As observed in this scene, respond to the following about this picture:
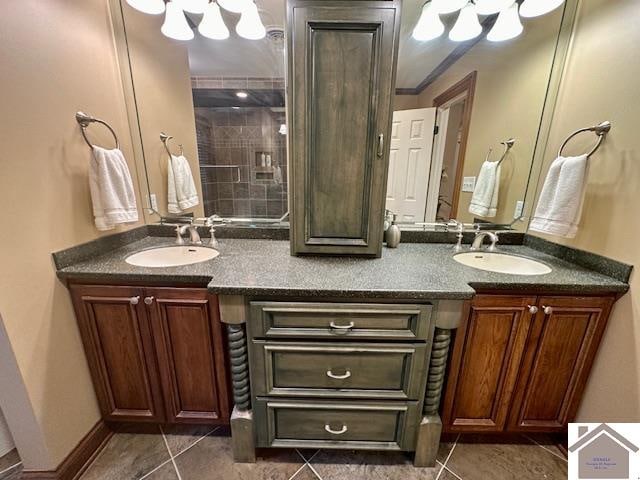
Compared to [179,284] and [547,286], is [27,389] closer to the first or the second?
[179,284]

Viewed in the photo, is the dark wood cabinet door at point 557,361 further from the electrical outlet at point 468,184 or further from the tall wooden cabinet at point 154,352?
the tall wooden cabinet at point 154,352

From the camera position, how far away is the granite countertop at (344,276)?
93 cm

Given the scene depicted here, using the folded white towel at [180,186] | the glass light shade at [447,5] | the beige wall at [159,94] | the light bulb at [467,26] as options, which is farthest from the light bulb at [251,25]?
the light bulb at [467,26]

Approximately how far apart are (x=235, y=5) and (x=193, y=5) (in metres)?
0.22

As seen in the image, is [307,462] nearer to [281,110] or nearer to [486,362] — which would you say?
[486,362]

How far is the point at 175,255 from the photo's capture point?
4.83 ft

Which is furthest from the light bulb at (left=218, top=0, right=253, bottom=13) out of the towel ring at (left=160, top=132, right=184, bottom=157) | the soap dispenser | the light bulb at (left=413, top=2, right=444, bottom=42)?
the soap dispenser

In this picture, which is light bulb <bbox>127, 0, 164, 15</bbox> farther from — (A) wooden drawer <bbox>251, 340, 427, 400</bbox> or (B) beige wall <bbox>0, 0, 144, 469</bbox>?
(A) wooden drawer <bbox>251, 340, 427, 400</bbox>

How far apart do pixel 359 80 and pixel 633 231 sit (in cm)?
126

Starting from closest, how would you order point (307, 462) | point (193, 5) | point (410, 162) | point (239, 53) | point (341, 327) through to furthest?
1. point (341, 327)
2. point (307, 462)
3. point (193, 5)
4. point (239, 53)
5. point (410, 162)

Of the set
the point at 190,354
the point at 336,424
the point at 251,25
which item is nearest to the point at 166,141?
the point at 251,25

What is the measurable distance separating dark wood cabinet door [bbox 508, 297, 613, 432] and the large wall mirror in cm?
64

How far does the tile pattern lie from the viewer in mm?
1127

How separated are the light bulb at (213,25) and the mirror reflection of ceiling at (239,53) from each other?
0.02m
